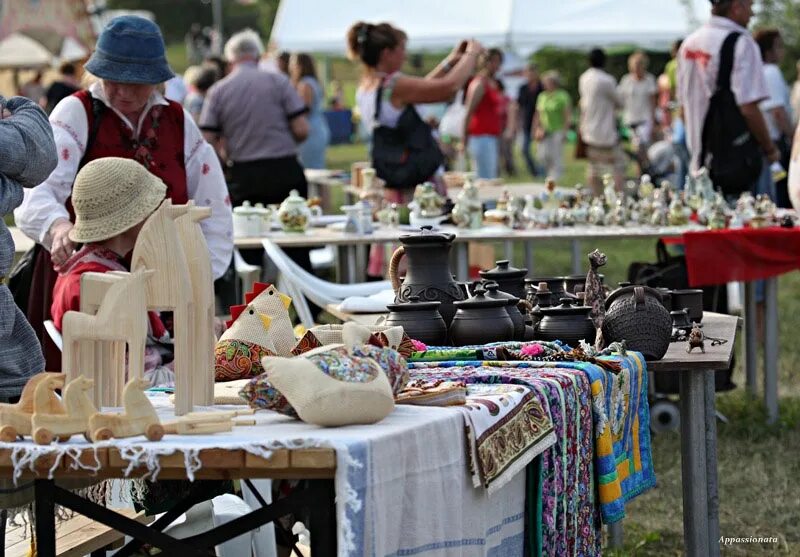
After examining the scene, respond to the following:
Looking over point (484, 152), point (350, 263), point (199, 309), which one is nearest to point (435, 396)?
point (199, 309)

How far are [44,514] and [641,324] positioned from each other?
1562 millimetres

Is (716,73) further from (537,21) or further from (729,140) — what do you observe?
(537,21)

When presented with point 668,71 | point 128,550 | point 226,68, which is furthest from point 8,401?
point 668,71

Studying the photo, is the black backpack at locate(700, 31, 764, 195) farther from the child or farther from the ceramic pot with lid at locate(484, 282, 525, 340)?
the child

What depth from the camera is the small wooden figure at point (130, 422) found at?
2471 mm

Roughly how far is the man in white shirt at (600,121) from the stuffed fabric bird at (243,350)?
10.9 m

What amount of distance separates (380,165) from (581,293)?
3.57 meters

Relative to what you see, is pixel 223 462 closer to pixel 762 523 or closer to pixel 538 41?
pixel 762 523

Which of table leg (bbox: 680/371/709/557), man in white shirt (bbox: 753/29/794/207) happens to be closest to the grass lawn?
table leg (bbox: 680/371/709/557)

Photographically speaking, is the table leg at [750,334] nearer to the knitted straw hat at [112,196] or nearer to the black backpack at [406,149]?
the black backpack at [406,149]

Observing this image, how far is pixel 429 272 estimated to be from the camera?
3.75 m

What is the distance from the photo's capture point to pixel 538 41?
42.6 ft

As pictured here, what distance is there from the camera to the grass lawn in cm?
489

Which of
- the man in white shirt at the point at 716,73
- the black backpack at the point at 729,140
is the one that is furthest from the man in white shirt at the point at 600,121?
the black backpack at the point at 729,140
